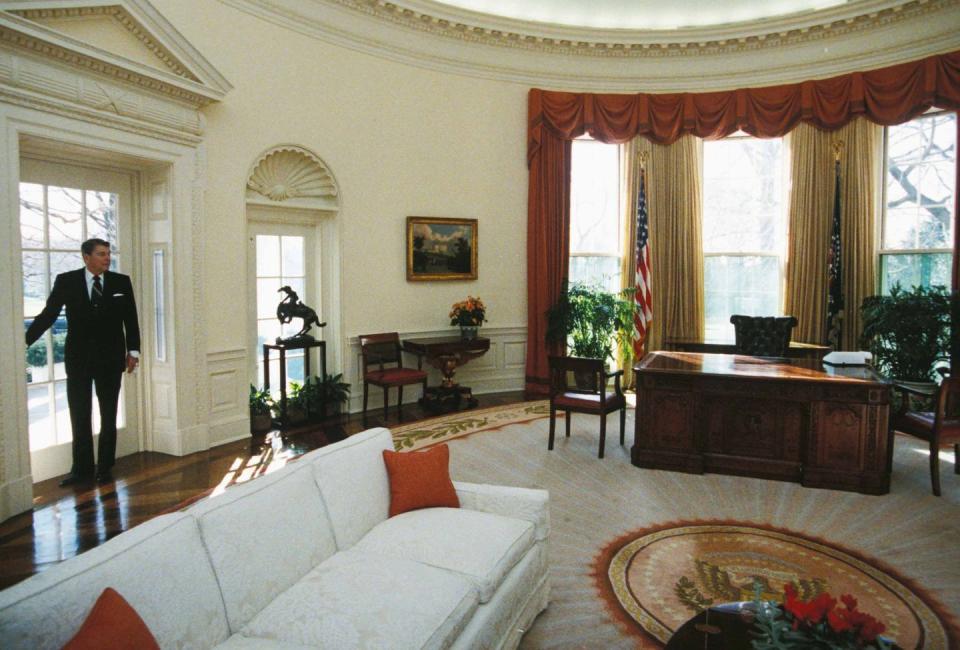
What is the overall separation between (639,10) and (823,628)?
778 centimetres

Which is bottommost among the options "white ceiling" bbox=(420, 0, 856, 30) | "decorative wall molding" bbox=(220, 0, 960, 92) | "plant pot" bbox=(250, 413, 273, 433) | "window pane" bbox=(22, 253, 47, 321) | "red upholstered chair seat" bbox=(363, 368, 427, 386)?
"plant pot" bbox=(250, 413, 273, 433)

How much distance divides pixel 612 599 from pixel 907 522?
2384 millimetres

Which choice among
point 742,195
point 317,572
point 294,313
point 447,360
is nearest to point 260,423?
point 294,313

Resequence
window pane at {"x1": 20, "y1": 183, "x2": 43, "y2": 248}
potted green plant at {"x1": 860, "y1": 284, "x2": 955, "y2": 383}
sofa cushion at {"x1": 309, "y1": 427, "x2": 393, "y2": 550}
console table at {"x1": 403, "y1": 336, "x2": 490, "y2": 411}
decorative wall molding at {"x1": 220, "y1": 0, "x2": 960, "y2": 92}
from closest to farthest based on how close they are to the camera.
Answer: sofa cushion at {"x1": 309, "y1": 427, "x2": 393, "y2": 550} → window pane at {"x1": 20, "y1": 183, "x2": 43, "y2": 248} → potted green plant at {"x1": 860, "y1": 284, "x2": 955, "y2": 383} → decorative wall molding at {"x1": 220, "y1": 0, "x2": 960, "y2": 92} → console table at {"x1": 403, "y1": 336, "x2": 490, "y2": 411}

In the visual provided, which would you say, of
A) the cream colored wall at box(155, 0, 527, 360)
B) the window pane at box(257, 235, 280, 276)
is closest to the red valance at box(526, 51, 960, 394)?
the cream colored wall at box(155, 0, 527, 360)

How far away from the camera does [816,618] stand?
1923 millimetres

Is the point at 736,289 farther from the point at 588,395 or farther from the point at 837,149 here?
the point at 588,395

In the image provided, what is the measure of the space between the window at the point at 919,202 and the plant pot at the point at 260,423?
7.35 meters

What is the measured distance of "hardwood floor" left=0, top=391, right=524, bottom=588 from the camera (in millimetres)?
3729

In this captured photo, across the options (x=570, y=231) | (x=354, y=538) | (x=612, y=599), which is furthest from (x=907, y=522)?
(x=570, y=231)

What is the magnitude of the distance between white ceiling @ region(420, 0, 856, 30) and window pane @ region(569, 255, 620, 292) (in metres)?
3.06

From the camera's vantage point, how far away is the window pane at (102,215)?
5203mm

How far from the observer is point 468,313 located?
768cm

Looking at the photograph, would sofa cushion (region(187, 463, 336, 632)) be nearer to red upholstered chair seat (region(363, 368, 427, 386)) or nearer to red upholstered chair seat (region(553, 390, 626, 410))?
red upholstered chair seat (region(553, 390, 626, 410))
